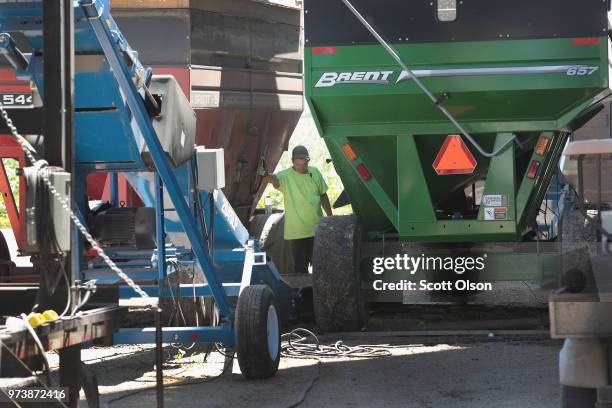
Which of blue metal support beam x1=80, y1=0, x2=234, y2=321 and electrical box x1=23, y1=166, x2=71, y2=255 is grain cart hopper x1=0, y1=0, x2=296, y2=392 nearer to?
blue metal support beam x1=80, y1=0, x2=234, y2=321

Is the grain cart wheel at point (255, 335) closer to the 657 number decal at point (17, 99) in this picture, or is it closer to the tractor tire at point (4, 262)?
the 657 number decal at point (17, 99)

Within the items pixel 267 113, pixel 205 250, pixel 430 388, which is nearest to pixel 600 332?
pixel 430 388

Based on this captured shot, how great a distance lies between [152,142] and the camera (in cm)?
A: 680

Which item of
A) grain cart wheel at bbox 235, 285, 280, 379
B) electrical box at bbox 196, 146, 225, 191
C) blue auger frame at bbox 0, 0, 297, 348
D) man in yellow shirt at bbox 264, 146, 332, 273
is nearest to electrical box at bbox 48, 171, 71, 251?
blue auger frame at bbox 0, 0, 297, 348

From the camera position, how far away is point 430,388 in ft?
23.6

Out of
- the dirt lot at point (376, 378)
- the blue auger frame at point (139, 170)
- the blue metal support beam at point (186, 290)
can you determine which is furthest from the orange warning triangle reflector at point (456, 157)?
the blue metal support beam at point (186, 290)

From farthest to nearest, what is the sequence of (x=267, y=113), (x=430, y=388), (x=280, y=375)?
(x=267, y=113), (x=280, y=375), (x=430, y=388)

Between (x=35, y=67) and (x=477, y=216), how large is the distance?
3778mm

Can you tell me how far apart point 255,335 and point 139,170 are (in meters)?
1.25

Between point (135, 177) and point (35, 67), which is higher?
point (35, 67)

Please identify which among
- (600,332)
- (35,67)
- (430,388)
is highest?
(35,67)

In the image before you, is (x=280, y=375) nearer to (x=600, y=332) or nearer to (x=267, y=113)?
(x=600, y=332)

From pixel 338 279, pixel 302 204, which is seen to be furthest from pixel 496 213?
pixel 302 204

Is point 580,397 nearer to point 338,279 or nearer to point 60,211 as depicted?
point 60,211
